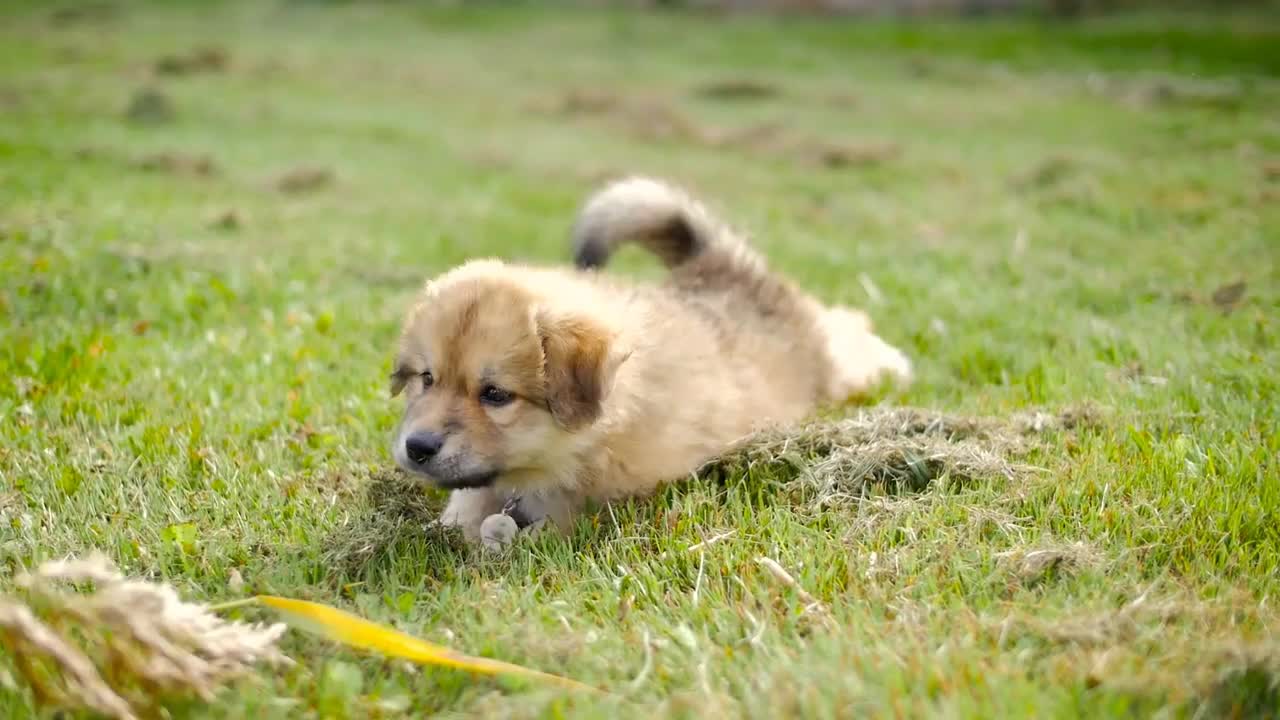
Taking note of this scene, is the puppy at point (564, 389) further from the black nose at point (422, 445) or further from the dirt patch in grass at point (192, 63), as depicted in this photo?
the dirt patch in grass at point (192, 63)

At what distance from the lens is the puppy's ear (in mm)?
3256

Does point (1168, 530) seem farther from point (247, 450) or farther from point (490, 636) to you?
point (247, 450)

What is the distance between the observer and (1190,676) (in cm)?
212

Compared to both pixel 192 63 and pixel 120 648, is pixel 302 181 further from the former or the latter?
pixel 192 63

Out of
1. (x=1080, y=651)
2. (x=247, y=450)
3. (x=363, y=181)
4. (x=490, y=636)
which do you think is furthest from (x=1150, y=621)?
(x=363, y=181)

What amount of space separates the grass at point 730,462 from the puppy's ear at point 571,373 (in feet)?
1.16

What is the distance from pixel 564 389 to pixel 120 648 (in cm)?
151

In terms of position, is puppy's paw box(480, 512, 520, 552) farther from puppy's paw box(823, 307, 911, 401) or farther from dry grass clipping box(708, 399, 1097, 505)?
puppy's paw box(823, 307, 911, 401)

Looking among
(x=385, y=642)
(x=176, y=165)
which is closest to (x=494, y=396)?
(x=385, y=642)

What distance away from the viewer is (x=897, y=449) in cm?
337

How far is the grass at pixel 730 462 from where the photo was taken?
2332 millimetres

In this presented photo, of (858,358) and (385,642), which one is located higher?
(385,642)

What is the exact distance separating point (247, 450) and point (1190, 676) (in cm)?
303

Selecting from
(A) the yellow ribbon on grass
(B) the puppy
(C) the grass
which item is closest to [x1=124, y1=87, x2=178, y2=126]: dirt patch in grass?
(C) the grass
